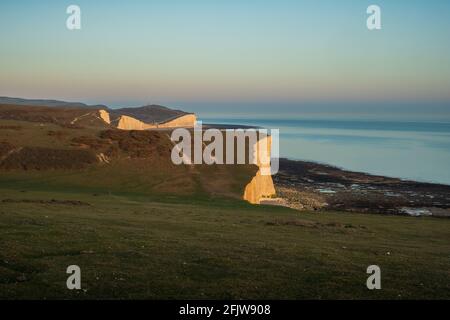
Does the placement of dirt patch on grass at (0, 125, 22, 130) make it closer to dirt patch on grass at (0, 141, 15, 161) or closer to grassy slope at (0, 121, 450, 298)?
dirt patch on grass at (0, 141, 15, 161)

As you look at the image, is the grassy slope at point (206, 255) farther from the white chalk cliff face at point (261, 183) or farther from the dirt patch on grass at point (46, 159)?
the dirt patch on grass at point (46, 159)

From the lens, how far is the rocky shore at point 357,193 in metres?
66.4

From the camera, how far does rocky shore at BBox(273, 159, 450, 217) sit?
218ft

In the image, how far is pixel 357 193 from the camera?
80.4m

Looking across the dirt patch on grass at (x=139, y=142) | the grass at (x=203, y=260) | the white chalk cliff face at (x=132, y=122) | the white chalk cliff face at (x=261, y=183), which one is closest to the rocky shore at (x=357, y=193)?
the white chalk cliff face at (x=261, y=183)

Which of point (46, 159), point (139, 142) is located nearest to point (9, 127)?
point (46, 159)

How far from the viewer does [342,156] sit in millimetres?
144125

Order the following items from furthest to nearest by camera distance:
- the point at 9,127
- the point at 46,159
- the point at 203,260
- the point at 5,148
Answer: the point at 9,127 → the point at 5,148 → the point at 46,159 → the point at 203,260

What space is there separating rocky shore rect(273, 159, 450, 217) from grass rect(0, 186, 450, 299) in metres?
37.9

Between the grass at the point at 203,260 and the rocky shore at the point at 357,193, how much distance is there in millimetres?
37881

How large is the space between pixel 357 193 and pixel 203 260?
67320 millimetres

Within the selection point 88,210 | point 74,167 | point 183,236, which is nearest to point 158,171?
point 74,167

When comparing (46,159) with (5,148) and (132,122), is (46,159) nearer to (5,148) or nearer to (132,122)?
(5,148)

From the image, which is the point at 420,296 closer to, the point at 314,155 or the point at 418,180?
the point at 418,180
